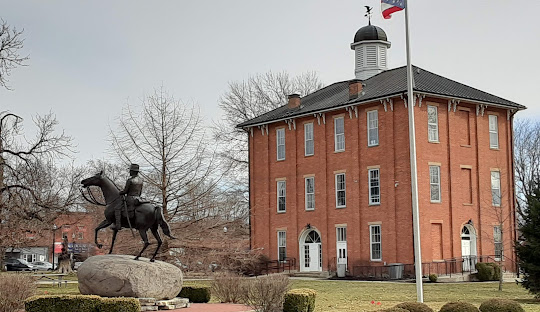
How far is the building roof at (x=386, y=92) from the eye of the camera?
150ft

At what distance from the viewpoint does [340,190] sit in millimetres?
48344

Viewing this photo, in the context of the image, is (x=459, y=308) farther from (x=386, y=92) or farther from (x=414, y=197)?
(x=386, y=92)

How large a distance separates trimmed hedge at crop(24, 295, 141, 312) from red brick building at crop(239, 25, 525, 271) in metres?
27.5

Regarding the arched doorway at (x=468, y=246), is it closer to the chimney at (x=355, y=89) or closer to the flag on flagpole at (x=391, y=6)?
the chimney at (x=355, y=89)

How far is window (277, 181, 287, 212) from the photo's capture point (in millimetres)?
52312

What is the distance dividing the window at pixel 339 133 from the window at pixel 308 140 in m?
2.16

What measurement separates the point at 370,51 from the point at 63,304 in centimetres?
3987

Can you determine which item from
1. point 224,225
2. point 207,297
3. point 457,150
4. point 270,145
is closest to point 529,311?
point 207,297

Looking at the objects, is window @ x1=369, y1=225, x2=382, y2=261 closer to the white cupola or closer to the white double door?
the white double door

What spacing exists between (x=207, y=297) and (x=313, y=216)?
2586cm

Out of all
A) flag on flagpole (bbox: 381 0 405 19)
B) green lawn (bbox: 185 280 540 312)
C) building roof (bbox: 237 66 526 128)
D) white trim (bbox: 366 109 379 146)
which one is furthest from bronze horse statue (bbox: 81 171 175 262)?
white trim (bbox: 366 109 379 146)

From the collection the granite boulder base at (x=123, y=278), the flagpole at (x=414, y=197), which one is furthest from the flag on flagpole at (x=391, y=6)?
the granite boulder base at (x=123, y=278)

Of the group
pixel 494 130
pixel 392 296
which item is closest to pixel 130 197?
pixel 392 296

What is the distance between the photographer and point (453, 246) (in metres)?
A: 44.8
